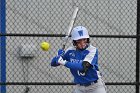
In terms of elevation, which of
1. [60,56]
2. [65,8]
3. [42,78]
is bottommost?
[42,78]

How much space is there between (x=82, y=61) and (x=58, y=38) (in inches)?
101

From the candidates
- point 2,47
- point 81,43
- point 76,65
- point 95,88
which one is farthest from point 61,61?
point 2,47

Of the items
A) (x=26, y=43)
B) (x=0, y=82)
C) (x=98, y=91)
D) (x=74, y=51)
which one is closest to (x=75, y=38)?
(x=74, y=51)

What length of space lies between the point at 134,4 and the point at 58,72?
1.78m

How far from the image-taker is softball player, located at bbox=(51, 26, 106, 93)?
5648 millimetres

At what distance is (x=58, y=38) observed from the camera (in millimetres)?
8188

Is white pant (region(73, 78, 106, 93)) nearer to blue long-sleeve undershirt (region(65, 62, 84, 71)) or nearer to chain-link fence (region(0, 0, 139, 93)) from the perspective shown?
blue long-sleeve undershirt (region(65, 62, 84, 71))

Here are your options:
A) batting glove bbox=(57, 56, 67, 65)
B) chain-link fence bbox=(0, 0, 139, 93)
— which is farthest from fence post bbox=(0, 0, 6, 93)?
batting glove bbox=(57, 56, 67, 65)

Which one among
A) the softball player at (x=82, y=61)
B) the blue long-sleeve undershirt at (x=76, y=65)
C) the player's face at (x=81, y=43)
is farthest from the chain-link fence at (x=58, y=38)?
the blue long-sleeve undershirt at (x=76, y=65)

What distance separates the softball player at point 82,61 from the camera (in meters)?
5.65

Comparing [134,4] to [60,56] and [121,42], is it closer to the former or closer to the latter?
Answer: [121,42]

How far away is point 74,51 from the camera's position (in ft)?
19.4

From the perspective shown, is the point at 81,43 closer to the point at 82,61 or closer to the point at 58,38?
the point at 82,61

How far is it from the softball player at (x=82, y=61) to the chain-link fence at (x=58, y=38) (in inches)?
86.8
